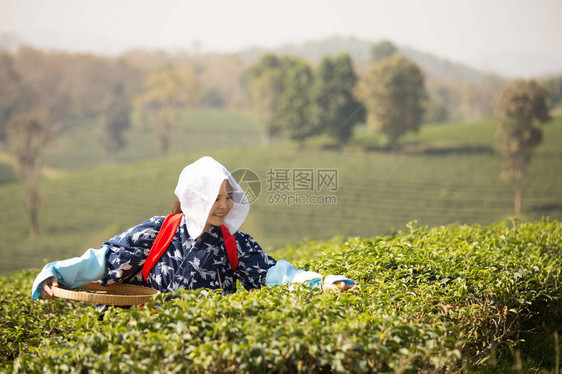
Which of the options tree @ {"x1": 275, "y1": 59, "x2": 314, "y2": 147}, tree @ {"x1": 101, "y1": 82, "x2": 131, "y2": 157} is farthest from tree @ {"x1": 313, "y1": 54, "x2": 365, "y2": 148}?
tree @ {"x1": 101, "y1": 82, "x2": 131, "y2": 157}

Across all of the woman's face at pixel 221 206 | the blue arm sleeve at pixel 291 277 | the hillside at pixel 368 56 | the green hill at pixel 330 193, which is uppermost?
the hillside at pixel 368 56

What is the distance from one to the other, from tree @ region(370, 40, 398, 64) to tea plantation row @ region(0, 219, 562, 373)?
2663 centimetres

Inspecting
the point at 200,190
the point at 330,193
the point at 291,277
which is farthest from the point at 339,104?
the point at 200,190

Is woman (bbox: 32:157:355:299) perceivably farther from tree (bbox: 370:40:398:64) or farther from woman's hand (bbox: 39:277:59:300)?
tree (bbox: 370:40:398:64)

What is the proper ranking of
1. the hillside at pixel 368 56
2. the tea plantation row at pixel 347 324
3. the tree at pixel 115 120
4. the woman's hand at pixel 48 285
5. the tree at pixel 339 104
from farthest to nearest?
the tree at pixel 115 120, the hillside at pixel 368 56, the tree at pixel 339 104, the woman's hand at pixel 48 285, the tea plantation row at pixel 347 324

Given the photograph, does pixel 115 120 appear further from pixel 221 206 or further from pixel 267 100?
pixel 221 206

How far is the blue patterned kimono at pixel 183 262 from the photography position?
2658 mm

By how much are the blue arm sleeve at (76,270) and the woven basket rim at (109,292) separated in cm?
5

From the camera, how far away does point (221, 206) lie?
103 inches

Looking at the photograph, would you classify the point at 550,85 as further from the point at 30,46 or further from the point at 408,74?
the point at 30,46

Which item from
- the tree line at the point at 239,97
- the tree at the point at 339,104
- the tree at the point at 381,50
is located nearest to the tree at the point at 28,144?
the tree line at the point at 239,97

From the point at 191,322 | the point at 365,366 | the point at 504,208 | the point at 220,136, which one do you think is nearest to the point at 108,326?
the point at 191,322

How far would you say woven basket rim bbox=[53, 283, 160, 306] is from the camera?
2336mm

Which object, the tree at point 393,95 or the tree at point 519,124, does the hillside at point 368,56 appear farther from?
the tree at point 519,124
